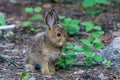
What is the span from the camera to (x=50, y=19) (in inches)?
316

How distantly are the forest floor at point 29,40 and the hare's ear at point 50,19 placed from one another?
77 cm

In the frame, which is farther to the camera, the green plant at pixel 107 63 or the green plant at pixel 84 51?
the green plant at pixel 107 63

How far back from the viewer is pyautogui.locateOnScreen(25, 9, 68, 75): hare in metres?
7.87

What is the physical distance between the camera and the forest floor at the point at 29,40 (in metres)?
7.78

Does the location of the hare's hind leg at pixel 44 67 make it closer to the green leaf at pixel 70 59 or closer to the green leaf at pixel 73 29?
the green leaf at pixel 70 59

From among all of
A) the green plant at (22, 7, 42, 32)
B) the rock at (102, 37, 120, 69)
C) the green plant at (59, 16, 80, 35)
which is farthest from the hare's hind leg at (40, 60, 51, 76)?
the green plant at (22, 7, 42, 32)

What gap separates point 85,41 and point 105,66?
0.57 m

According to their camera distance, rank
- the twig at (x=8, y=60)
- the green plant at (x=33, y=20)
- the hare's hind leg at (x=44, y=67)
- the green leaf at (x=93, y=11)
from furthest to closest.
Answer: the green leaf at (x=93, y=11) < the green plant at (x=33, y=20) < the twig at (x=8, y=60) < the hare's hind leg at (x=44, y=67)

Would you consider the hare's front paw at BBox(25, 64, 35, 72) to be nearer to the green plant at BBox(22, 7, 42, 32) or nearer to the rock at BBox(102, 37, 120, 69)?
the rock at BBox(102, 37, 120, 69)

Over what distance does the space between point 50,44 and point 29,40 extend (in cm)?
243

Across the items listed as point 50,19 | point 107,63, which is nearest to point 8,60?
point 50,19

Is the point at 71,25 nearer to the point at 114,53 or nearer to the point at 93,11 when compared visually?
the point at 114,53

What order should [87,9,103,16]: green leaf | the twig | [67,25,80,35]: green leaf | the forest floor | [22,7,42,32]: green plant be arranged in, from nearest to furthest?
the forest floor, the twig, [67,25,80,35]: green leaf, [22,7,42,32]: green plant, [87,9,103,16]: green leaf

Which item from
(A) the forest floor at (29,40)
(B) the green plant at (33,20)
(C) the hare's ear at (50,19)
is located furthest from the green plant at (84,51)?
(B) the green plant at (33,20)
